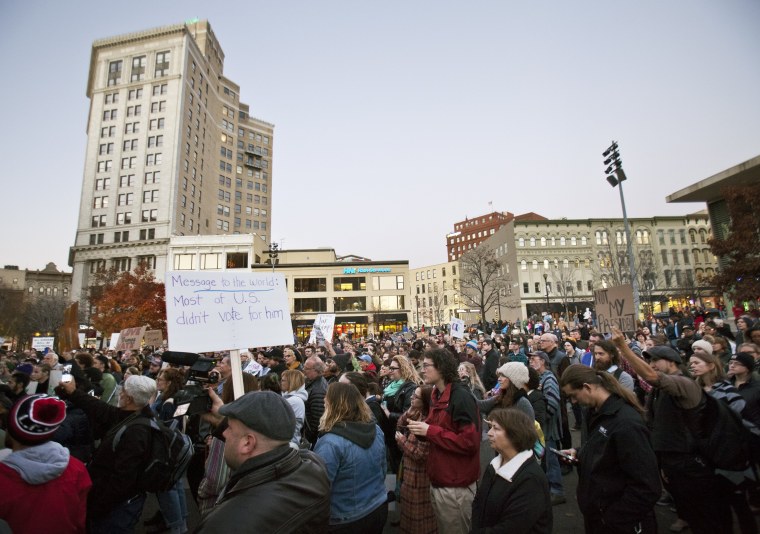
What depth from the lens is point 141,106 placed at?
66.4m

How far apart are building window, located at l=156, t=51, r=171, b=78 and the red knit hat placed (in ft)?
265

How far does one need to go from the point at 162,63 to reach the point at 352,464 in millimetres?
83443

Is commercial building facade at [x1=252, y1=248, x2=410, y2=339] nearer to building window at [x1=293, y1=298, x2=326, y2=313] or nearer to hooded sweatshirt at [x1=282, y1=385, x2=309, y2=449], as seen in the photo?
building window at [x1=293, y1=298, x2=326, y2=313]

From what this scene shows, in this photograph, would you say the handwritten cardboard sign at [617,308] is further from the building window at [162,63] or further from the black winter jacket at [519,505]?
the building window at [162,63]

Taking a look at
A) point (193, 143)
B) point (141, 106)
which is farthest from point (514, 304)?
point (141, 106)

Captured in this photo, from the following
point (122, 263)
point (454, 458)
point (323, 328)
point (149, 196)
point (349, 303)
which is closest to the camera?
point (454, 458)

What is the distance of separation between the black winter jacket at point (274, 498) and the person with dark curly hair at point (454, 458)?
5.63 feet

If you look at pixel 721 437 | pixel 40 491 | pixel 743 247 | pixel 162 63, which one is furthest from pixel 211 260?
pixel 721 437

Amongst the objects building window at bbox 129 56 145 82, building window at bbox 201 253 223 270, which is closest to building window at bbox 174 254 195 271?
building window at bbox 201 253 223 270

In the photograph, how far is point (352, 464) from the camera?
10.7 feet

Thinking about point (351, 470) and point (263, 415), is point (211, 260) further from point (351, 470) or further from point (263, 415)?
point (263, 415)

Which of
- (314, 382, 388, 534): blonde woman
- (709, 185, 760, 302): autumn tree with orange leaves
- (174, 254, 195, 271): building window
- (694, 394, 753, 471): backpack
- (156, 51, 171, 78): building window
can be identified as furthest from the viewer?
(156, 51, 171, 78): building window

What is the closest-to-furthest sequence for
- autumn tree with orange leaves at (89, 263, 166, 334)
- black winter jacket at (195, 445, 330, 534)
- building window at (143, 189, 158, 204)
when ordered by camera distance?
1. black winter jacket at (195, 445, 330, 534)
2. autumn tree with orange leaves at (89, 263, 166, 334)
3. building window at (143, 189, 158, 204)

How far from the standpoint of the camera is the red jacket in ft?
11.5
